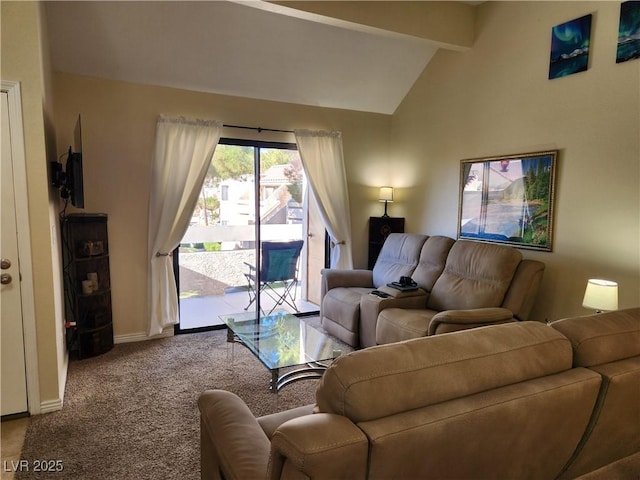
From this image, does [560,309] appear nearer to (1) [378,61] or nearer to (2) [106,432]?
(1) [378,61]

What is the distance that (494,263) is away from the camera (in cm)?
322

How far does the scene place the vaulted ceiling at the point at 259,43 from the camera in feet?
10.3

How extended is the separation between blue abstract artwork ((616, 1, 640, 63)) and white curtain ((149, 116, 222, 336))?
11.3ft

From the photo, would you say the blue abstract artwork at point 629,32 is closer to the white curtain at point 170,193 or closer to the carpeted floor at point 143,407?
the carpeted floor at point 143,407

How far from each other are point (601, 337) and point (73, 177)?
3281 millimetres

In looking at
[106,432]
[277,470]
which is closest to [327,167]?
[106,432]

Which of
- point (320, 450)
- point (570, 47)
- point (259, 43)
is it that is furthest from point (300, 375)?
point (570, 47)

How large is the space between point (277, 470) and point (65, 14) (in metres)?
3.60

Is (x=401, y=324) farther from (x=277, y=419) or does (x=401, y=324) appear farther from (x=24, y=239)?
(x=24, y=239)

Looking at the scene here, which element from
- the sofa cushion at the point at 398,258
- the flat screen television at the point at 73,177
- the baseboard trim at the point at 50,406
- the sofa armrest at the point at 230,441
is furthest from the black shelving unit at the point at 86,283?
the sofa cushion at the point at 398,258

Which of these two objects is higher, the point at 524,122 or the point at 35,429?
the point at 524,122

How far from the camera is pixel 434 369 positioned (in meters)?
1.12

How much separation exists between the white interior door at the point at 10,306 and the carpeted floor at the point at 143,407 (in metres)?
0.21

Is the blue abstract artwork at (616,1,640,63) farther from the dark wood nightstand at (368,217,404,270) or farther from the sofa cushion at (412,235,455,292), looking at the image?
the dark wood nightstand at (368,217,404,270)
